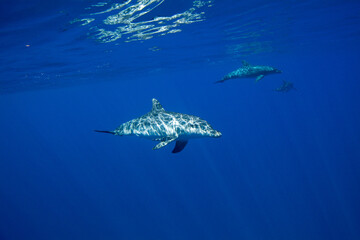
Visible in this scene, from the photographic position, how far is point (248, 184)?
99.8ft

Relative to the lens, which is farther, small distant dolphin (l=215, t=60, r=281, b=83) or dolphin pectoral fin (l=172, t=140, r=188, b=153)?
small distant dolphin (l=215, t=60, r=281, b=83)

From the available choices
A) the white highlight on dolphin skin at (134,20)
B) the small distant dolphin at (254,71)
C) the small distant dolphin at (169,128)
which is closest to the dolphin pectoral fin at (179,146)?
the small distant dolphin at (169,128)

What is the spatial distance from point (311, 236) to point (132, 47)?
2516 centimetres

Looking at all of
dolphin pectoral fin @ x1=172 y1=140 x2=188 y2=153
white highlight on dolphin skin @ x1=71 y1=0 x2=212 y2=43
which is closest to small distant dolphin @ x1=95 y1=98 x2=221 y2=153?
dolphin pectoral fin @ x1=172 y1=140 x2=188 y2=153

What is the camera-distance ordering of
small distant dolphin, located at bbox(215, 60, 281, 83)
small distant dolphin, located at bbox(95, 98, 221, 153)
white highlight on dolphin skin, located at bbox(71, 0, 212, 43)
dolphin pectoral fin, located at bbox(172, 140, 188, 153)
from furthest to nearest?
small distant dolphin, located at bbox(215, 60, 281, 83) → white highlight on dolphin skin, located at bbox(71, 0, 212, 43) → dolphin pectoral fin, located at bbox(172, 140, 188, 153) → small distant dolphin, located at bbox(95, 98, 221, 153)

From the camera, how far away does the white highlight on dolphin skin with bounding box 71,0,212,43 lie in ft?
42.3

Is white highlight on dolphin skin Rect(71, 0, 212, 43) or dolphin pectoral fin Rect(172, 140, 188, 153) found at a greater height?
white highlight on dolphin skin Rect(71, 0, 212, 43)

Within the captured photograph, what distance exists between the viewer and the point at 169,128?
29.6 feet

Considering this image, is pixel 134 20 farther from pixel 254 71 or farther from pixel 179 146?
pixel 179 146

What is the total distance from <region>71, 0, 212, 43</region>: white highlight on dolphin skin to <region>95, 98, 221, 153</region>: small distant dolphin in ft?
21.8

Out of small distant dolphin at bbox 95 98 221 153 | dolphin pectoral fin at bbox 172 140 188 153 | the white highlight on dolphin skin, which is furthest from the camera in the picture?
the white highlight on dolphin skin

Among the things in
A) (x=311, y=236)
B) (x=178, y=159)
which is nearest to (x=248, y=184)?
(x=311, y=236)

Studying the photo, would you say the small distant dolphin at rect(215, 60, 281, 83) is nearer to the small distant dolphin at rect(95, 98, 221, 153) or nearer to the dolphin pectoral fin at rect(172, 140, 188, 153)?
the small distant dolphin at rect(95, 98, 221, 153)

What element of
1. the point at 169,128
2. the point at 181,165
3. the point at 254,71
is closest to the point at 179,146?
the point at 169,128
